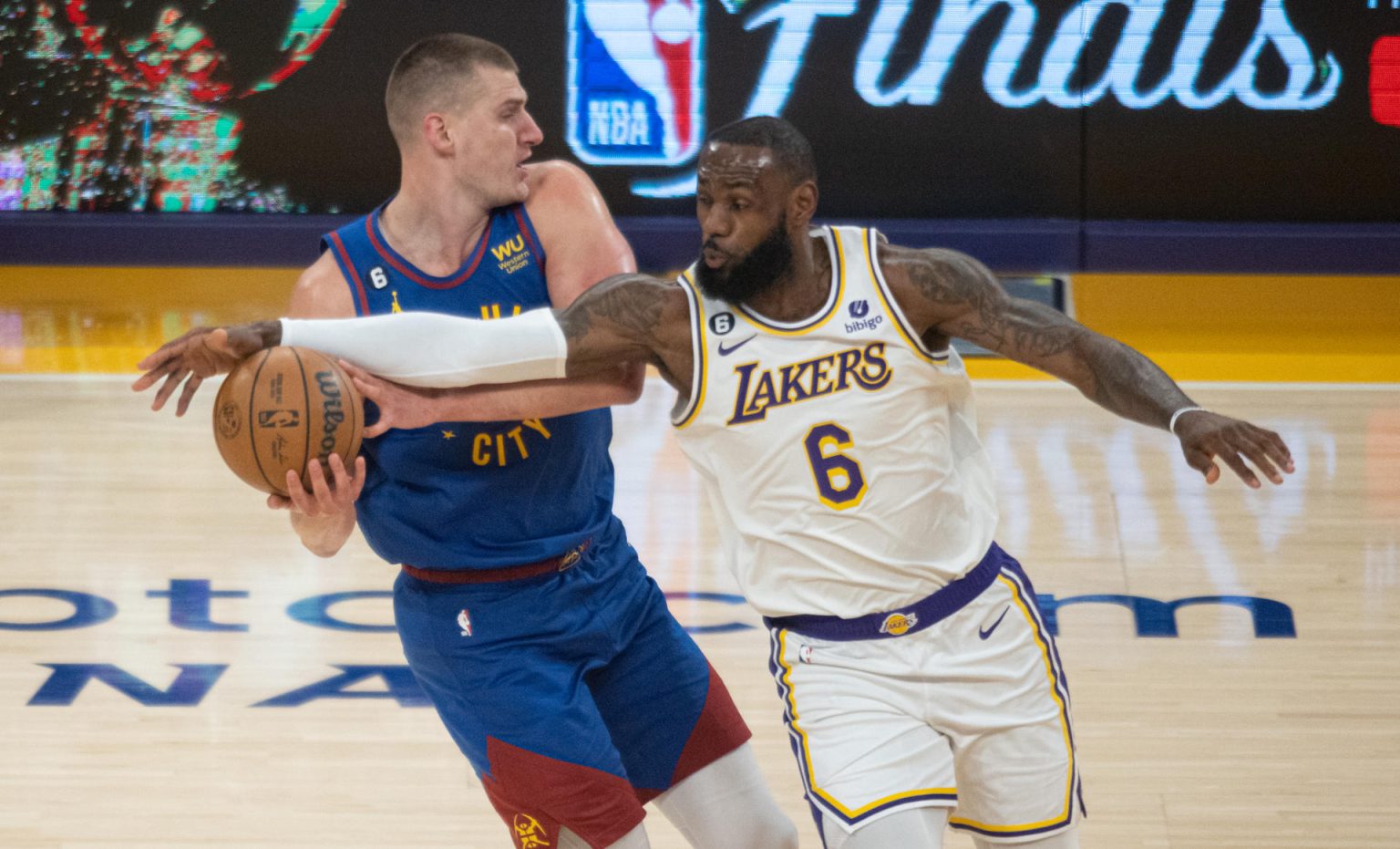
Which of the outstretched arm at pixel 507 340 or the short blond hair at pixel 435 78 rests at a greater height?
the short blond hair at pixel 435 78

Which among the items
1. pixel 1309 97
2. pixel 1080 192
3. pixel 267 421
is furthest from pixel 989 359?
pixel 267 421

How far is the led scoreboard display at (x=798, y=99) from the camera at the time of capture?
1089 centimetres

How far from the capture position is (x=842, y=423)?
3.16m

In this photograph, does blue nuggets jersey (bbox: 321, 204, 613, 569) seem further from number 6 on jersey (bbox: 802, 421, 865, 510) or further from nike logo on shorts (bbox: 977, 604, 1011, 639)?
nike logo on shorts (bbox: 977, 604, 1011, 639)

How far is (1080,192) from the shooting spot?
1123 cm

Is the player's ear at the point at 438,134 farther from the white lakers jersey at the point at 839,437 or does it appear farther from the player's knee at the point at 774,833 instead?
the player's knee at the point at 774,833

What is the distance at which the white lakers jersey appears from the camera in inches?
124

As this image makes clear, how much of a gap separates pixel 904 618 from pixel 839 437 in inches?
14.0

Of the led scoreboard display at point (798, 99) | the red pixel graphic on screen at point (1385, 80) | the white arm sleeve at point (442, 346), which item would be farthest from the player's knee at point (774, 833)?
the red pixel graphic on screen at point (1385, 80)

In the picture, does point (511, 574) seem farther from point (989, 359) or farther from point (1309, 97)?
point (1309, 97)

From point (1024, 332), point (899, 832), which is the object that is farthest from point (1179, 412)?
point (899, 832)

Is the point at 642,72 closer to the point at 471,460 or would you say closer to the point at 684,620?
the point at 684,620

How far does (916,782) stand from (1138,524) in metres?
3.99

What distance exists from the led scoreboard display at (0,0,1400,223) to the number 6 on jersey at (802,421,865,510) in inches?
314
